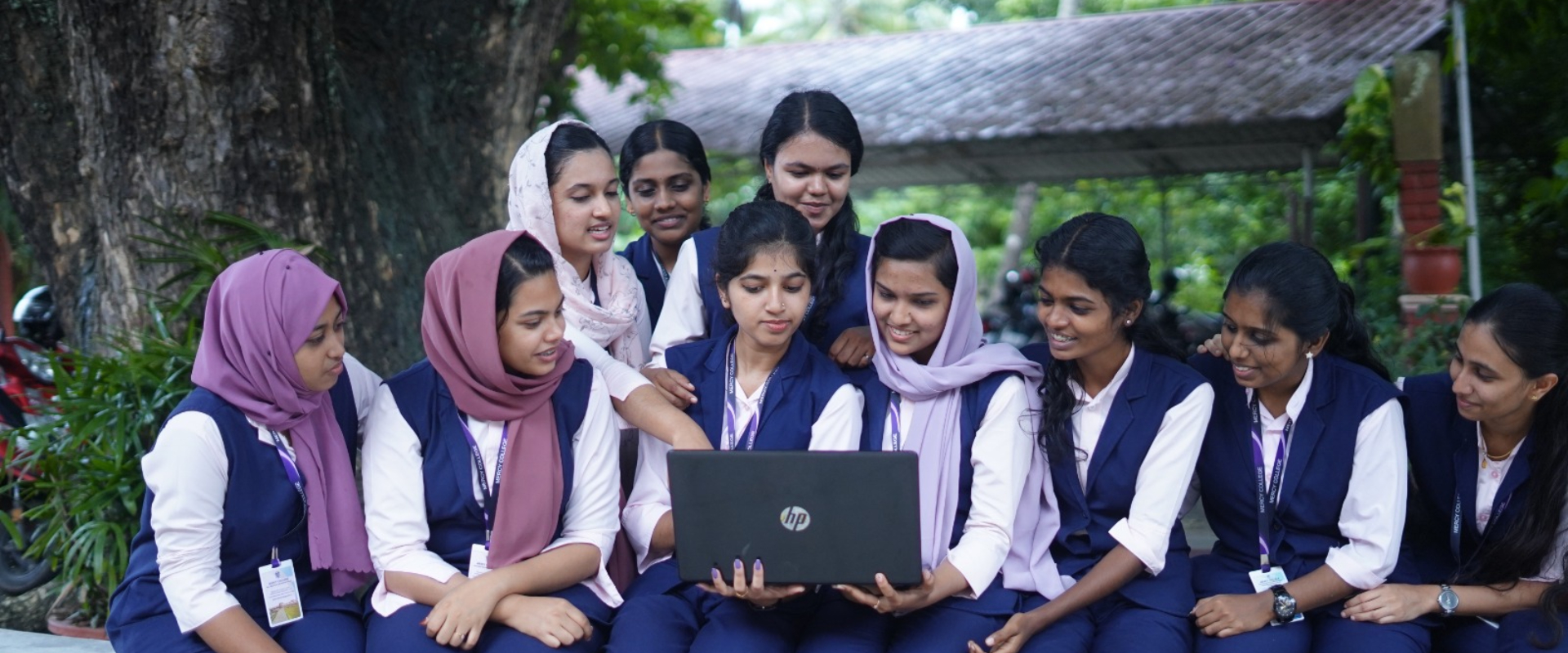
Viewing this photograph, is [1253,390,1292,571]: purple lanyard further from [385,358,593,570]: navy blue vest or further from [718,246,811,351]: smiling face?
[385,358,593,570]: navy blue vest

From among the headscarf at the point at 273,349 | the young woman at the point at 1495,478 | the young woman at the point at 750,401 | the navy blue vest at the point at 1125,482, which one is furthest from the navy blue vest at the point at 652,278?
the young woman at the point at 1495,478

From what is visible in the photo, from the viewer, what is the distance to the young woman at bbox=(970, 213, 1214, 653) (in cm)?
307

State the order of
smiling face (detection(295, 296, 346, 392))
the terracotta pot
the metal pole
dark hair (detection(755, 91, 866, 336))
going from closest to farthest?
smiling face (detection(295, 296, 346, 392))
dark hair (detection(755, 91, 866, 336))
the metal pole
the terracotta pot

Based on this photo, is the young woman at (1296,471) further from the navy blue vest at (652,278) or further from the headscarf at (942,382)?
the navy blue vest at (652,278)

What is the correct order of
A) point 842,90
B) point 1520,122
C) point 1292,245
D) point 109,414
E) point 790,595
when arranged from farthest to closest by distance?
point 842,90 → point 1520,122 → point 109,414 → point 1292,245 → point 790,595

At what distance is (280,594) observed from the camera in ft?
9.80

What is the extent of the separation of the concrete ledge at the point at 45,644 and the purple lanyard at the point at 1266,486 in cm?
331

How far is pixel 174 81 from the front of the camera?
13.7 feet

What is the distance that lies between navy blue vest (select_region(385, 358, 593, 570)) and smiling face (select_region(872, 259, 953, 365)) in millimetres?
818

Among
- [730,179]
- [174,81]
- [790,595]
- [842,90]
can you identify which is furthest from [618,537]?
[730,179]

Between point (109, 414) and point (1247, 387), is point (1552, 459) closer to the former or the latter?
point (1247, 387)

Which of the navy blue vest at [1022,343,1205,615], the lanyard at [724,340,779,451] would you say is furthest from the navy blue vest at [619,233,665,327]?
the navy blue vest at [1022,343,1205,615]

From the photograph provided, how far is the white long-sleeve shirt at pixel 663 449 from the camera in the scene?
3199 millimetres

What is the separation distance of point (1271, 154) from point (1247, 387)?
7.39 metres
